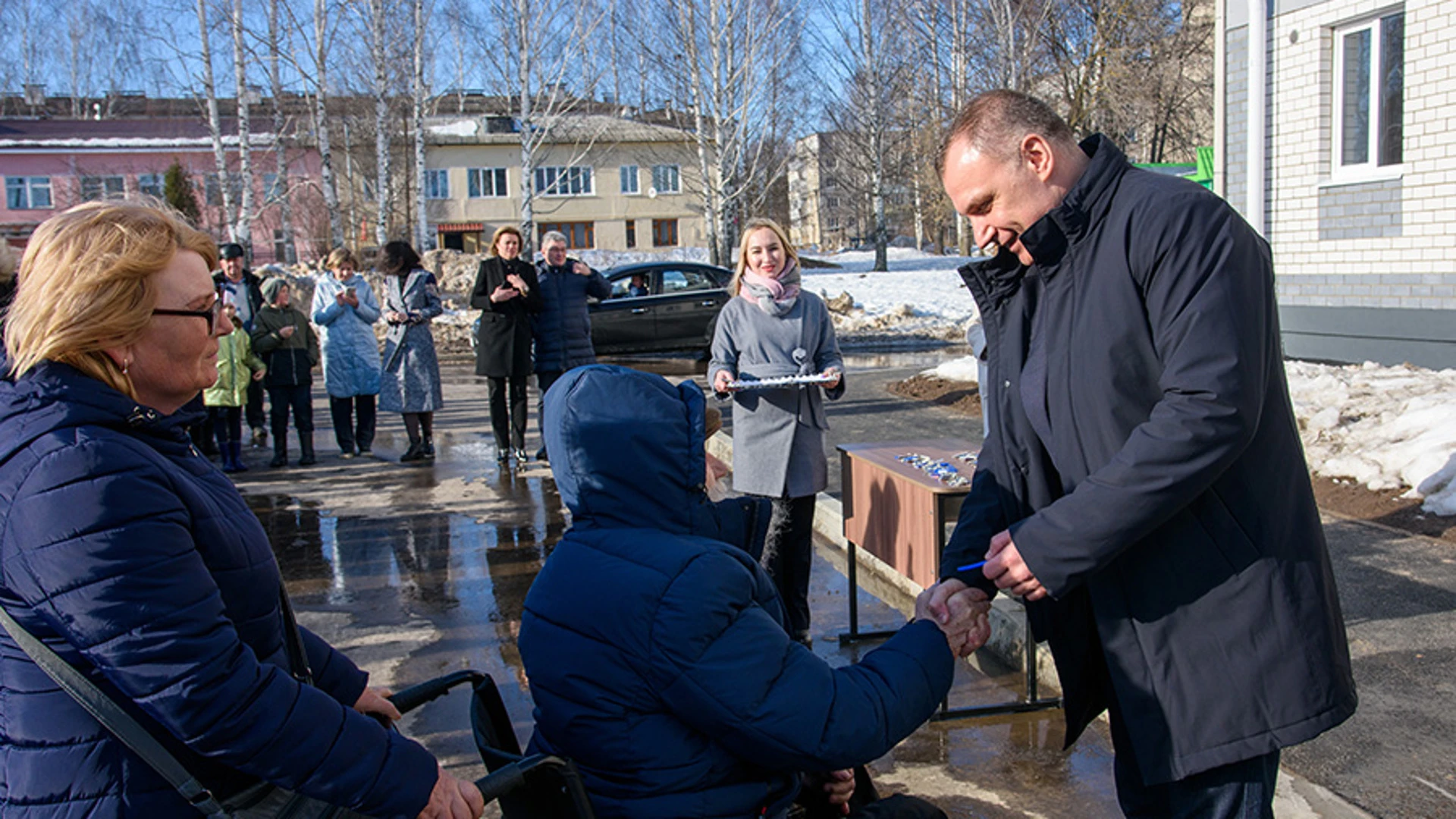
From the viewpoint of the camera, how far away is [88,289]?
195 cm

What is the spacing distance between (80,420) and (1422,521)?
684 cm

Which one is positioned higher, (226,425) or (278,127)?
(278,127)

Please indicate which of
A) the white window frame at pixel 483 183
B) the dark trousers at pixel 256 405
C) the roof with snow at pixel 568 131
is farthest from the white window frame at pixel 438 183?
the dark trousers at pixel 256 405

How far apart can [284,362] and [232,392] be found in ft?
1.83

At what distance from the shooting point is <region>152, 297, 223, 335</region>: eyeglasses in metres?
2.05

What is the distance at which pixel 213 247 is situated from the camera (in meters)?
2.25

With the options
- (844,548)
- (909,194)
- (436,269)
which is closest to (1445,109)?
(844,548)

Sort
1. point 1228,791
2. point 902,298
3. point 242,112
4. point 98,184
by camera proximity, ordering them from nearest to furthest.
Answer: point 1228,791, point 902,298, point 242,112, point 98,184

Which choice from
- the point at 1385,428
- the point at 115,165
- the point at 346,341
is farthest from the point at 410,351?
the point at 115,165

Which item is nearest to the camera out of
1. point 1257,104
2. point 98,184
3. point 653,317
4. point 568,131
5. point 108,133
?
point 1257,104

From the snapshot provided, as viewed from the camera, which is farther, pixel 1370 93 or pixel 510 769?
pixel 1370 93

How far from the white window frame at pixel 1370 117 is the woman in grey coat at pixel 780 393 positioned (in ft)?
31.6

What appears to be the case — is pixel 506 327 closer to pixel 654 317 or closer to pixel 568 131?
pixel 654 317

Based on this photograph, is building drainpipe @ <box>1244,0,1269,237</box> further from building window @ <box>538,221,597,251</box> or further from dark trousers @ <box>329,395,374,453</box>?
building window @ <box>538,221,597,251</box>
